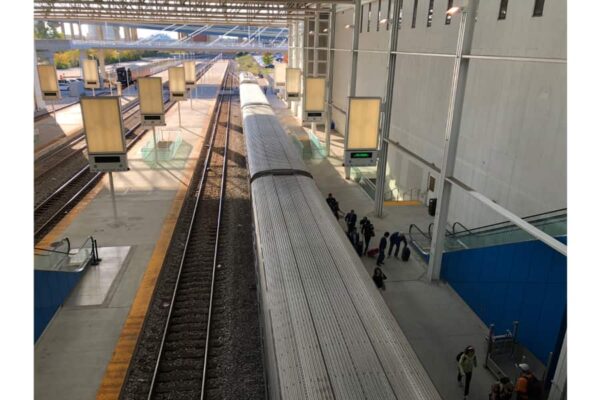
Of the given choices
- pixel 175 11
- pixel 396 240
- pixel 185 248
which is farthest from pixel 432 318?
pixel 175 11

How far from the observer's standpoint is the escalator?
809 cm

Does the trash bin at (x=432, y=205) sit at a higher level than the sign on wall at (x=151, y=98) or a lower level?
lower

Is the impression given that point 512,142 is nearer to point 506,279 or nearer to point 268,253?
point 506,279

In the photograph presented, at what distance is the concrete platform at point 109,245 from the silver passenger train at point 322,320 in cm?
381

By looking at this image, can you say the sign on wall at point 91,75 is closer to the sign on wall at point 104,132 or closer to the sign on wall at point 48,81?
the sign on wall at point 48,81

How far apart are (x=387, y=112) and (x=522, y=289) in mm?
8078

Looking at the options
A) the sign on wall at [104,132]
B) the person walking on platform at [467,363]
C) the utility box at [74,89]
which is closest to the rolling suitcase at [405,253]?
the person walking on platform at [467,363]

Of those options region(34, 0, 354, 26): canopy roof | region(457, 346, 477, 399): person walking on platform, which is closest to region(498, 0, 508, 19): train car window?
region(457, 346, 477, 399): person walking on platform

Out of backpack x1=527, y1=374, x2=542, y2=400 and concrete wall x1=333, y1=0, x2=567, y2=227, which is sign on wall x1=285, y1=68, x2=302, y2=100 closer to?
concrete wall x1=333, y1=0, x2=567, y2=227

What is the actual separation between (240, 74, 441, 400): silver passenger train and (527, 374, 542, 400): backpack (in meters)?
2.97

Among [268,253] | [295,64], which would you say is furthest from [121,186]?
[295,64]

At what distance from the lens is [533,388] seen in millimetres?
7398

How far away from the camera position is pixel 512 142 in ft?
38.0

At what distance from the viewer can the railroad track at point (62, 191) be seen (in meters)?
15.2
